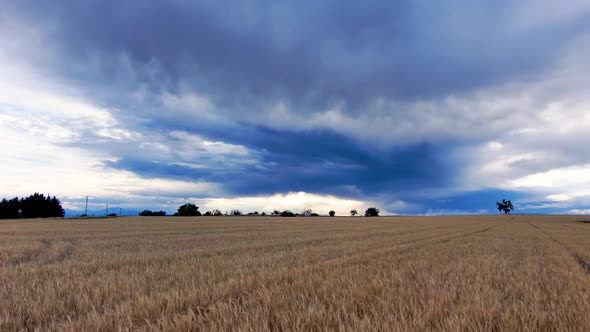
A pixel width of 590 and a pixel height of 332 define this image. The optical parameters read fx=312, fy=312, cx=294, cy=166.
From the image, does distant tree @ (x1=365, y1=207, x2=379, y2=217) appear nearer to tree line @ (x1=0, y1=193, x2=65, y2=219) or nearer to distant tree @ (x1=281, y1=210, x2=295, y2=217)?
distant tree @ (x1=281, y1=210, x2=295, y2=217)

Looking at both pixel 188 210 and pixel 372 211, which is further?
pixel 372 211

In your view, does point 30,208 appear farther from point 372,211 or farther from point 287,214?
point 372,211

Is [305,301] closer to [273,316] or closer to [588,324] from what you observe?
[273,316]

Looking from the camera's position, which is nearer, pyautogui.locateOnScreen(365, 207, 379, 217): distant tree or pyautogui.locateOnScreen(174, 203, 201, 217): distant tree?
pyautogui.locateOnScreen(174, 203, 201, 217): distant tree

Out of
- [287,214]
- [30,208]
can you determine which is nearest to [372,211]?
[287,214]

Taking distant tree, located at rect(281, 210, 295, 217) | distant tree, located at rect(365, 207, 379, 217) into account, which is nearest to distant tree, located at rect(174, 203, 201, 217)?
distant tree, located at rect(281, 210, 295, 217)

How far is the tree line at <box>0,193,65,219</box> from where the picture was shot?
125062 mm

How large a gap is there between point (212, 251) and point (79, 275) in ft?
17.4

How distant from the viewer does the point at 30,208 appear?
12575cm

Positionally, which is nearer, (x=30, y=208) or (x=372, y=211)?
(x=30, y=208)

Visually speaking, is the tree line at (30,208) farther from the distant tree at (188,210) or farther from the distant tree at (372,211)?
the distant tree at (372,211)

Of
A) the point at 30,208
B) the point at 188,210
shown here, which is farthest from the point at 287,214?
the point at 30,208

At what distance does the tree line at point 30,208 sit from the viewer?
125062 millimetres

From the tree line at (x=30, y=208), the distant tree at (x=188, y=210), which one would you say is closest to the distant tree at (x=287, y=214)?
the distant tree at (x=188, y=210)
